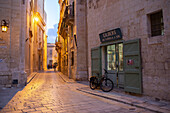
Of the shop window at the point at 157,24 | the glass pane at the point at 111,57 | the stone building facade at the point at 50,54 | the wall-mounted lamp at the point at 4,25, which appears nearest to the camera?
the shop window at the point at 157,24

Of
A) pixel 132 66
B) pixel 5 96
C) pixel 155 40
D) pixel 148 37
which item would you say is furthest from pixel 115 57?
pixel 5 96

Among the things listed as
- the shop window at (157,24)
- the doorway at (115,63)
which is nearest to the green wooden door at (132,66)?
the shop window at (157,24)

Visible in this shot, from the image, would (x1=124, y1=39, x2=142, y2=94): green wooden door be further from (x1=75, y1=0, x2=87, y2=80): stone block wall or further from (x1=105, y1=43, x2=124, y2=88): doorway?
(x1=75, y1=0, x2=87, y2=80): stone block wall

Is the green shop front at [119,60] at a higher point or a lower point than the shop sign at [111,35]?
lower

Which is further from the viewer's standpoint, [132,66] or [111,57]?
[111,57]

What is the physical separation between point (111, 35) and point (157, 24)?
2832 mm

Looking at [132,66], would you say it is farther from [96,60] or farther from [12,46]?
[12,46]

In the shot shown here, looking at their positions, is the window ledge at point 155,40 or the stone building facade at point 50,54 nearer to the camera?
the window ledge at point 155,40

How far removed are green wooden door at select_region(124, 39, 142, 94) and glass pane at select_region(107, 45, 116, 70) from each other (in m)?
1.91

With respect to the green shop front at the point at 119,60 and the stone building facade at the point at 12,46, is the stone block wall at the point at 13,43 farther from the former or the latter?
the green shop front at the point at 119,60

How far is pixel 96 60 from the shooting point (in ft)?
34.0

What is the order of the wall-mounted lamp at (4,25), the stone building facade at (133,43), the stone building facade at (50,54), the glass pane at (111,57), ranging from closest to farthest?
the stone building facade at (133,43) → the glass pane at (111,57) → the wall-mounted lamp at (4,25) → the stone building facade at (50,54)

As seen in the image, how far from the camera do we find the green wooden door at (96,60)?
32.8ft

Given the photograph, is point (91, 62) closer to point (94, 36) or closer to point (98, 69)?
point (98, 69)
